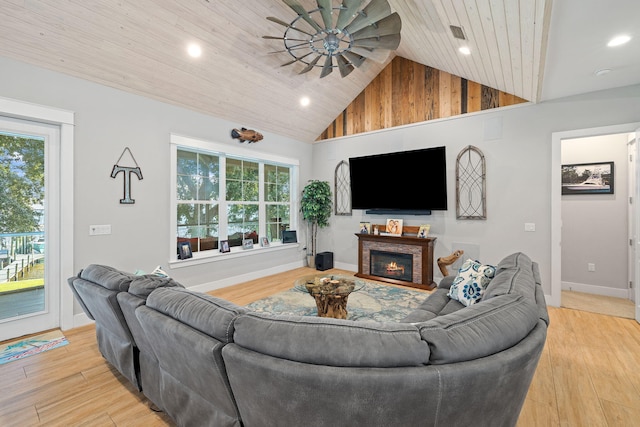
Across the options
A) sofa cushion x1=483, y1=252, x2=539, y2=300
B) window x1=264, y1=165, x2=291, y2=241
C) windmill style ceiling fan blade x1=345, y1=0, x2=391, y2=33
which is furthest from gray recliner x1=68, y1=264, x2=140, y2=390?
window x1=264, y1=165, x2=291, y2=241

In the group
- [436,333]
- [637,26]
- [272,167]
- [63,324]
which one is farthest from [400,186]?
[63,324]

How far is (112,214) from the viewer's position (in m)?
3.49

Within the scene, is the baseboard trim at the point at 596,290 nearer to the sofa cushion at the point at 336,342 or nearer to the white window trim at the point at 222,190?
the white window trim at the point at 222,190

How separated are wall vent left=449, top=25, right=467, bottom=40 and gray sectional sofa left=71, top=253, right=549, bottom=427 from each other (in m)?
2.84

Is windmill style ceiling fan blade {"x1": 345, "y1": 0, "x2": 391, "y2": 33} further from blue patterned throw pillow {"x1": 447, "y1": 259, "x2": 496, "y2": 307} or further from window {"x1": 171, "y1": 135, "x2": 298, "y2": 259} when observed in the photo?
window {"x1": 171, "y1": 135, "x2": 298, "y2": 259}

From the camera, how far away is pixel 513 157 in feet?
13.5

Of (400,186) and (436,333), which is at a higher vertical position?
(400,186)

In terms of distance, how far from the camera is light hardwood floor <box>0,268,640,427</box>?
1826 millimetres

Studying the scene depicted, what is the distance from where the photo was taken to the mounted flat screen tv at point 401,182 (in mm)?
4594

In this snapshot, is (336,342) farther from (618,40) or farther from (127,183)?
(127,183)

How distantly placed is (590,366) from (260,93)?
4.98 meters

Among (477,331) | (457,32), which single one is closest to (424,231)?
(457,32)

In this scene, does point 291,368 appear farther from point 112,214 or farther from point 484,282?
point 112,214

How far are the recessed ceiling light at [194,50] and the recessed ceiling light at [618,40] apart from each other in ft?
13.5
